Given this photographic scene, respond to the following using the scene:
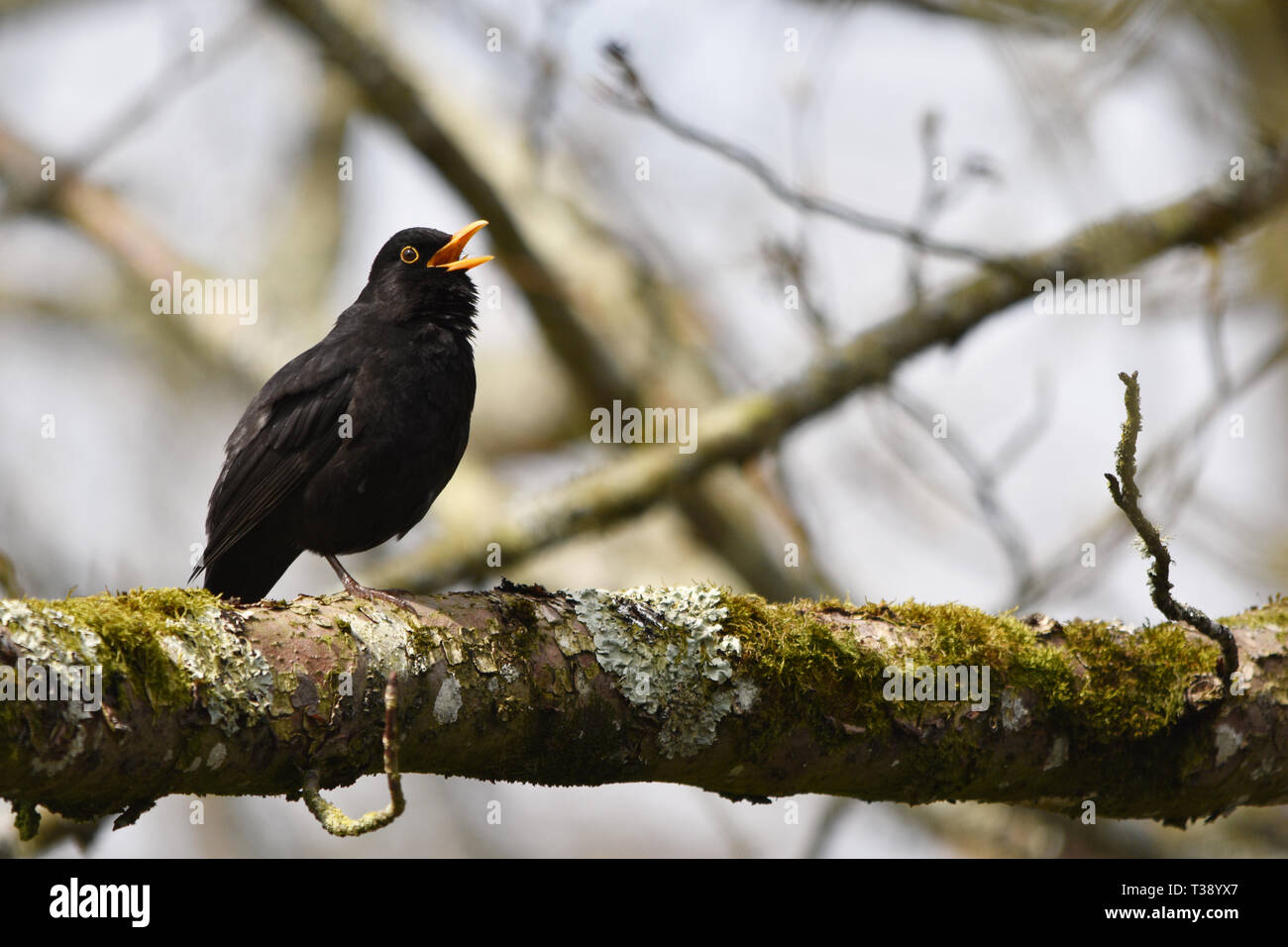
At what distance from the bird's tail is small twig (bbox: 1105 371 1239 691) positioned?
2811 millimetres

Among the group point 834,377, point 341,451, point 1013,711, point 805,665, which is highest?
point 834,377

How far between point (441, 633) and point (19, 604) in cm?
84

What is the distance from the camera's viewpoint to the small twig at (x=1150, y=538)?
7.99 feet

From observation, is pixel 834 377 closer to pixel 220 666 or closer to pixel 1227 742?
pixel 1227 742

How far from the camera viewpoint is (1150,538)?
2.60 m

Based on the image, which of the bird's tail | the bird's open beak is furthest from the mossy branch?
the bird's open beak

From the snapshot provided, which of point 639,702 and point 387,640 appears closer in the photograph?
point 387,640

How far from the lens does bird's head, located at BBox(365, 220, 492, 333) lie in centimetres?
451

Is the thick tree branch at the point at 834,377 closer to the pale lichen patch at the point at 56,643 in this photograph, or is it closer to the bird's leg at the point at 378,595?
the bird's leg at the point at 378,595

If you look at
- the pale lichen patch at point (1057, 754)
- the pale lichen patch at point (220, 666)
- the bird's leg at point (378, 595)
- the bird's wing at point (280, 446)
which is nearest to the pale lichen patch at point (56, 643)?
the pale lichen patch at point (220, 666)

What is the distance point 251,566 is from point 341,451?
2.03 ft

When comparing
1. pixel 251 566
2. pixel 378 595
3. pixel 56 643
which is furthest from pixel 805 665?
pixel 251 566

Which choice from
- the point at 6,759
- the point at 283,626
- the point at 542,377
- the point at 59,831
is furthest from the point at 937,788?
the point at 542,377

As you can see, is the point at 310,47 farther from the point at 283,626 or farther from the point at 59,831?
the point at 283,626
